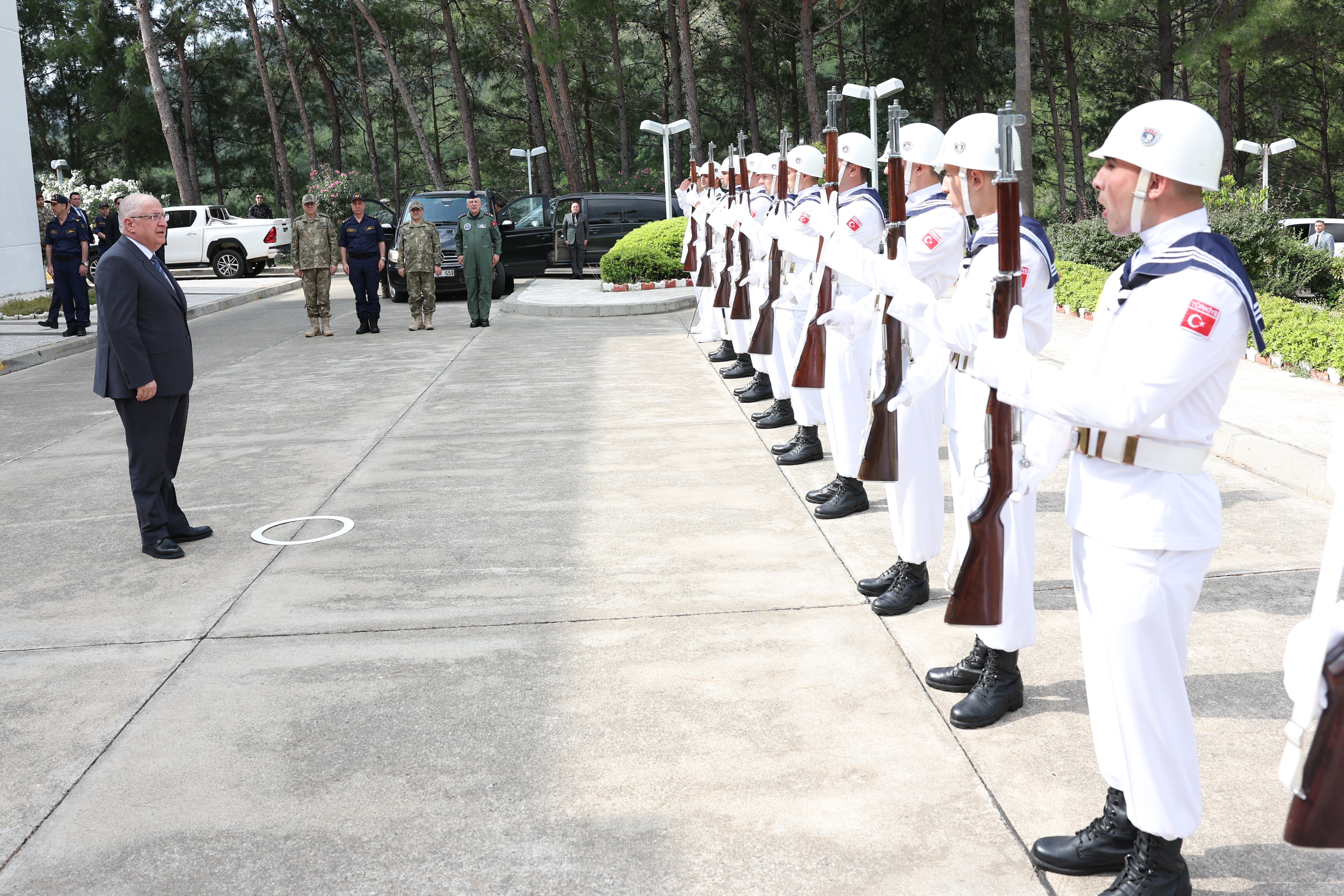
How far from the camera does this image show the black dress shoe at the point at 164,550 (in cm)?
614

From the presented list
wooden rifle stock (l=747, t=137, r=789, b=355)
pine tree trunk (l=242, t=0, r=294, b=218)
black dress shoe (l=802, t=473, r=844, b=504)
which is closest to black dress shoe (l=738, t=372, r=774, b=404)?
wooden rifle stock (l=747, t=137, r=789, b=355)

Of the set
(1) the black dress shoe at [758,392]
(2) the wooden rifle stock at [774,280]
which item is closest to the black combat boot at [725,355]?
(1) the black dress shoe at [758,392]

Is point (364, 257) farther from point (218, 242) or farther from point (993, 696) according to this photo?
point (218, 242)

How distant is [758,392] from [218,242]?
22.4 meters

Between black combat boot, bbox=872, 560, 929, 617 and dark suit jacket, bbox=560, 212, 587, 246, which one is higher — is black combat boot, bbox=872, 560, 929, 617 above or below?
below

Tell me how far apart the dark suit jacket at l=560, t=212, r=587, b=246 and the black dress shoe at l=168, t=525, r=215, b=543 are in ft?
56.4

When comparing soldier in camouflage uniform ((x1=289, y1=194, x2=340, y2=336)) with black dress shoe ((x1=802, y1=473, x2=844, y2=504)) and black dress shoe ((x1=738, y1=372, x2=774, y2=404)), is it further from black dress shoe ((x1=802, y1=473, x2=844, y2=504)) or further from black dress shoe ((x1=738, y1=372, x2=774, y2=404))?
black dress shoe ((x1=802, y1=473, x2=844, y2=504))

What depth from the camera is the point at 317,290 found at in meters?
15.8

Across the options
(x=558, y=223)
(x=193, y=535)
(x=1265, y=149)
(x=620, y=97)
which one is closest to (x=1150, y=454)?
(x=193, y=535)

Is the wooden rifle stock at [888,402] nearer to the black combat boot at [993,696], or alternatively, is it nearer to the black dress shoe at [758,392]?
the black combat boot at [993,696]

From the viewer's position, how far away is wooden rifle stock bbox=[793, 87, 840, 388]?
239 inches

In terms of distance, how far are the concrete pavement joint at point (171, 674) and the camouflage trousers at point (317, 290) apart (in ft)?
24.1

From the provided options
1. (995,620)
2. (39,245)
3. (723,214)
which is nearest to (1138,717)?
(995,620)

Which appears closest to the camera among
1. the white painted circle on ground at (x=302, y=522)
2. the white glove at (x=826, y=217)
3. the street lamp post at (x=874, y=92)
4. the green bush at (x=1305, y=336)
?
the white glove at (x=826, y=217)
